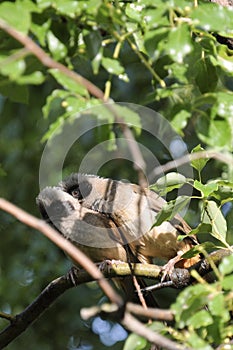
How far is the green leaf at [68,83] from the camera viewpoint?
2111mm

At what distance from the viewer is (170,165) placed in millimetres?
2510

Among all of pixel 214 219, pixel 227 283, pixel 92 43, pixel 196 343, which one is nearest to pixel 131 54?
pixel 214 219

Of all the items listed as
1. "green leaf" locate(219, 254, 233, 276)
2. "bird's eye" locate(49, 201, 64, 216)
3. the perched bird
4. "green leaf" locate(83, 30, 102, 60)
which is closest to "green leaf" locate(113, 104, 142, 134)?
"green leaf" locate(83, 30, 102, 60)

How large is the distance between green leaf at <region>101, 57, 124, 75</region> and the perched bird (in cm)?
213

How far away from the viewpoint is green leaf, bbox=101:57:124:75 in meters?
2.27

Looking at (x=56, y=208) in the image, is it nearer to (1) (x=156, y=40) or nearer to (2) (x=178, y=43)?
(1) (x=156, y=40)

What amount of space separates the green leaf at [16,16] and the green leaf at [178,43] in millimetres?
417

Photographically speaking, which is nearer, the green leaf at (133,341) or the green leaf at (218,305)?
the green leaf at (218,305)

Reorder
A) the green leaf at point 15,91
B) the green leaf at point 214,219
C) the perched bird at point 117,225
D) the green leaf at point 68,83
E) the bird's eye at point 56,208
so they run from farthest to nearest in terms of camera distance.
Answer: the bird's eye at point 56,208 → the perched bird at point 117,225 → the green leaf at point 214,219 → the green leaf at point 15,91 → the green leaf at point 68,83

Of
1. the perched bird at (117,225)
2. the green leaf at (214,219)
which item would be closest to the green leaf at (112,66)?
the green leaf at (214,219)

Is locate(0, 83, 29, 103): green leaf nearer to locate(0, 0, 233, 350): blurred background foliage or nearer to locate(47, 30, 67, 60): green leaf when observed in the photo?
locate(0, 0, 233, 350): blurred background foliage

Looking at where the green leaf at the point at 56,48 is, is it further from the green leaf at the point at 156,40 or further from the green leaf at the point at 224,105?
the green leaf at the point at 224,105

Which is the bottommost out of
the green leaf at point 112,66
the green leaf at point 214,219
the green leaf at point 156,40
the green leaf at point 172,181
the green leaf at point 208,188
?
the green leaf at point 214,219

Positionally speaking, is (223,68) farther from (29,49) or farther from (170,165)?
(29,49)
